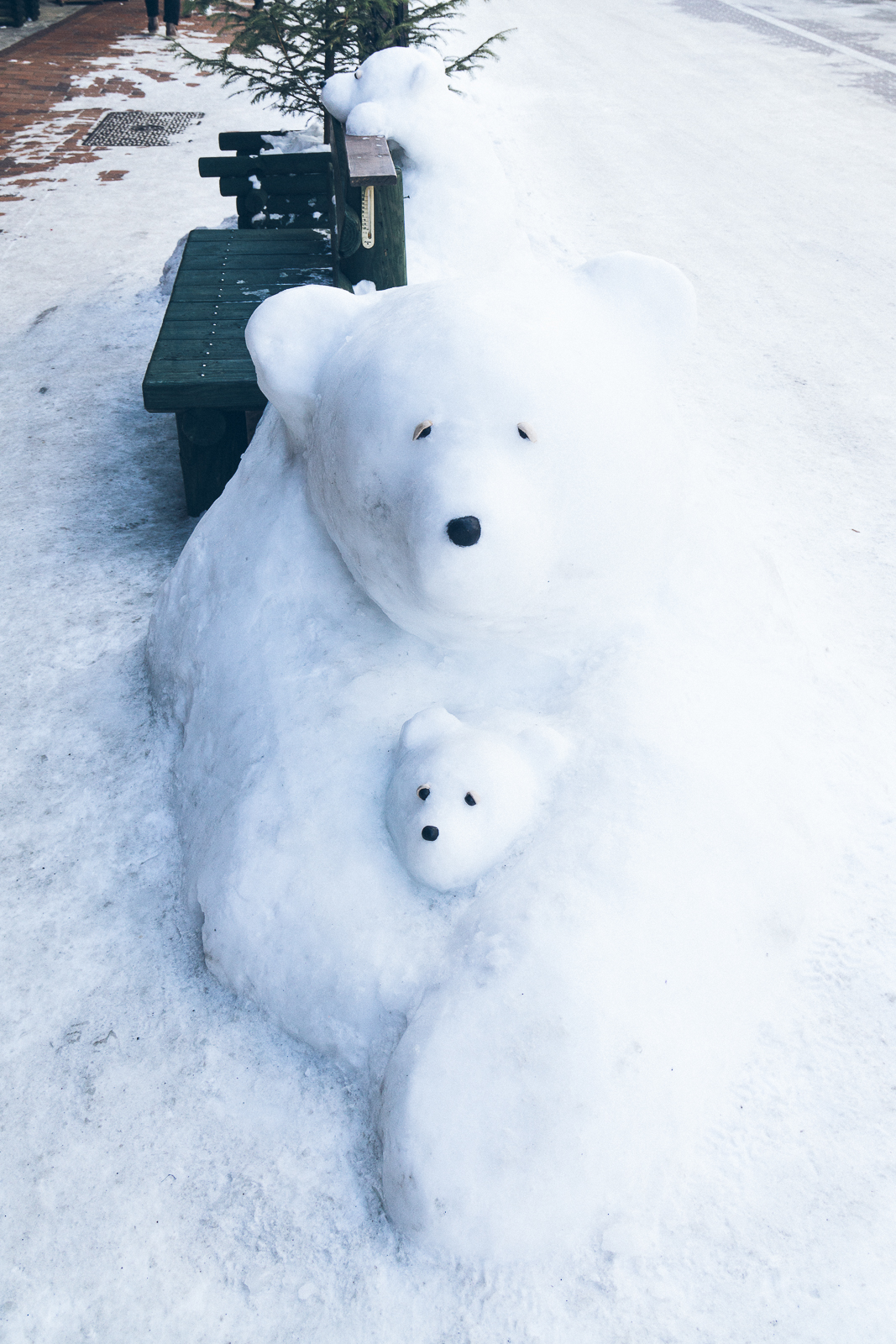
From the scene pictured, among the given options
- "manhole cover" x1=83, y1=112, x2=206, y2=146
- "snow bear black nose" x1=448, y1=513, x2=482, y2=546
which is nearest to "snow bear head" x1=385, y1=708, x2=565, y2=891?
"snow bear black nose" x1=448, y1=513, x2=482, y2=546

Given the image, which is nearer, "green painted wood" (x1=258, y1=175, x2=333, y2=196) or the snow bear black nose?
Answer: the snow bear black nose

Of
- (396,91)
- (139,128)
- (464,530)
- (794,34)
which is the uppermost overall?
(396,91)

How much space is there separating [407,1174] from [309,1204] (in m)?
0.21

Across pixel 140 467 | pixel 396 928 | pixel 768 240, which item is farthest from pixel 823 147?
pixel 396 928

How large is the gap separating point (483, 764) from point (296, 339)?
88cm

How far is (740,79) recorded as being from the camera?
8.76 metres

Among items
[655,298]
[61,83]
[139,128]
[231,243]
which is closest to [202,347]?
[231,243]

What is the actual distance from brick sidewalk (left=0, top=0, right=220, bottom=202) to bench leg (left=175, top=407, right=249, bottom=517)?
13.4ft

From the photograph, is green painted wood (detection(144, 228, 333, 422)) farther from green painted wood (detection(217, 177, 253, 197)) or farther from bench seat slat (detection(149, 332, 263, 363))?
green painted wood (detection(217, 177, 253, 197))

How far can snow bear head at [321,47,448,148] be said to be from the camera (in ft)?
13.2

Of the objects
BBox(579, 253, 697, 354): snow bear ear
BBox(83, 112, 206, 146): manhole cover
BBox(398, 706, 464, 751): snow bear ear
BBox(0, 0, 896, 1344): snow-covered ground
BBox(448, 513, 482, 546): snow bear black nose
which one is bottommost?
BBox(0, 0, 896, 1344): snow-covered ground

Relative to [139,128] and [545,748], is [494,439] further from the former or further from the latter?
[139,128]

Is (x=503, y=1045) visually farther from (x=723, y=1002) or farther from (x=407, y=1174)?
(x=723, y=1002)

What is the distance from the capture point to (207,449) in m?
3.30
